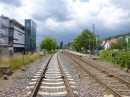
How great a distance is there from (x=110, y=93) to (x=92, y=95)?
85 centimetres

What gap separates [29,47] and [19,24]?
16374 millimetres

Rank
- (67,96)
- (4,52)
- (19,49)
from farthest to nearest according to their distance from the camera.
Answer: (19,49) → (4,52) → (67,96)

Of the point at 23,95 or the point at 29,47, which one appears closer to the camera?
the point at 23,95

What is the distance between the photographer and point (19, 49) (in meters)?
89.9

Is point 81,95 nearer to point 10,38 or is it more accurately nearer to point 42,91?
point 42,91

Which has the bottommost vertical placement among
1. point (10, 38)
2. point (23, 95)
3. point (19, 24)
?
Result: point (23, 95)

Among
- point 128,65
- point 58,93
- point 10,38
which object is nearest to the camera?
point 58,93

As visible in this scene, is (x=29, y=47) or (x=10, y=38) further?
(x=29, y=47)

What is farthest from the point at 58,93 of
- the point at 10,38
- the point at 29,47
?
the point at 29,47

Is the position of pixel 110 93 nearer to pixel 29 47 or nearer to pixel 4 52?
pixel 4 52

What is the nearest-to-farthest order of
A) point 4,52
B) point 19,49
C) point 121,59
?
point 121,59
point 4,52
point 19,49

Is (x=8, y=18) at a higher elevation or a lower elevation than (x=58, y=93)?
higher

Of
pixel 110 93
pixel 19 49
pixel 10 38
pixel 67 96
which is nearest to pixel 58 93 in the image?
pixel 67 96

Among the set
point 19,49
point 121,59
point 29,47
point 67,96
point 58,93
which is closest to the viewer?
point 67,96
